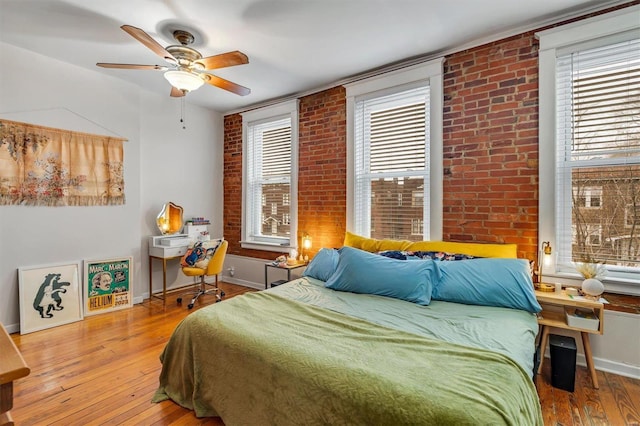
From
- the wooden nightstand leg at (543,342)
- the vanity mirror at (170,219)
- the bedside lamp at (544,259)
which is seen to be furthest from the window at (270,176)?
the wooden nightstand leg at (543,342)

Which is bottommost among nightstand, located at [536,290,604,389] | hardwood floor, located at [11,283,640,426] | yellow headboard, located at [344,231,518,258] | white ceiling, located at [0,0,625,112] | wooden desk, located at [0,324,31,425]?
hardwood floor, located at [11,283,640,426]

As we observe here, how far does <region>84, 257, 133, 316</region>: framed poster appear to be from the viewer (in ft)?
11.3

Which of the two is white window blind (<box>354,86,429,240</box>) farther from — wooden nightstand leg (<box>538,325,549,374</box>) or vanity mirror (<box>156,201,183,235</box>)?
vanity mirror (<box>156,201,183,235</box>)

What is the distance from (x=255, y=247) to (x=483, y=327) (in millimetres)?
3477

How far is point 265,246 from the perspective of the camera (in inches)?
177

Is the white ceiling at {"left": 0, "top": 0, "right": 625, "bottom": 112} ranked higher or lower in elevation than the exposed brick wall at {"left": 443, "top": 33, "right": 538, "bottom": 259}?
higher

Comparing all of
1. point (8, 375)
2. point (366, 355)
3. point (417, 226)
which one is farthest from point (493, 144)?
point (8, 375)

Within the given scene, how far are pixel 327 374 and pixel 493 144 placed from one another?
251cm

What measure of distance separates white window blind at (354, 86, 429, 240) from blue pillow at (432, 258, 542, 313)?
918 mm

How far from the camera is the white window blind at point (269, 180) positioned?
4.41 m

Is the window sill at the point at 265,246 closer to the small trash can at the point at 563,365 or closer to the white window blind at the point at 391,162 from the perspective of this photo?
the white window blind at the point at 391,162

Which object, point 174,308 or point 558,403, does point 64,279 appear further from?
point 558,403

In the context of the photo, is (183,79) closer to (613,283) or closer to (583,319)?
(583,319)

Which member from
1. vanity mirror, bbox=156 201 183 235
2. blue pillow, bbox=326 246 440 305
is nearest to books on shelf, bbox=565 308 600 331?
blue pillow, bbox=326 246 440 305
